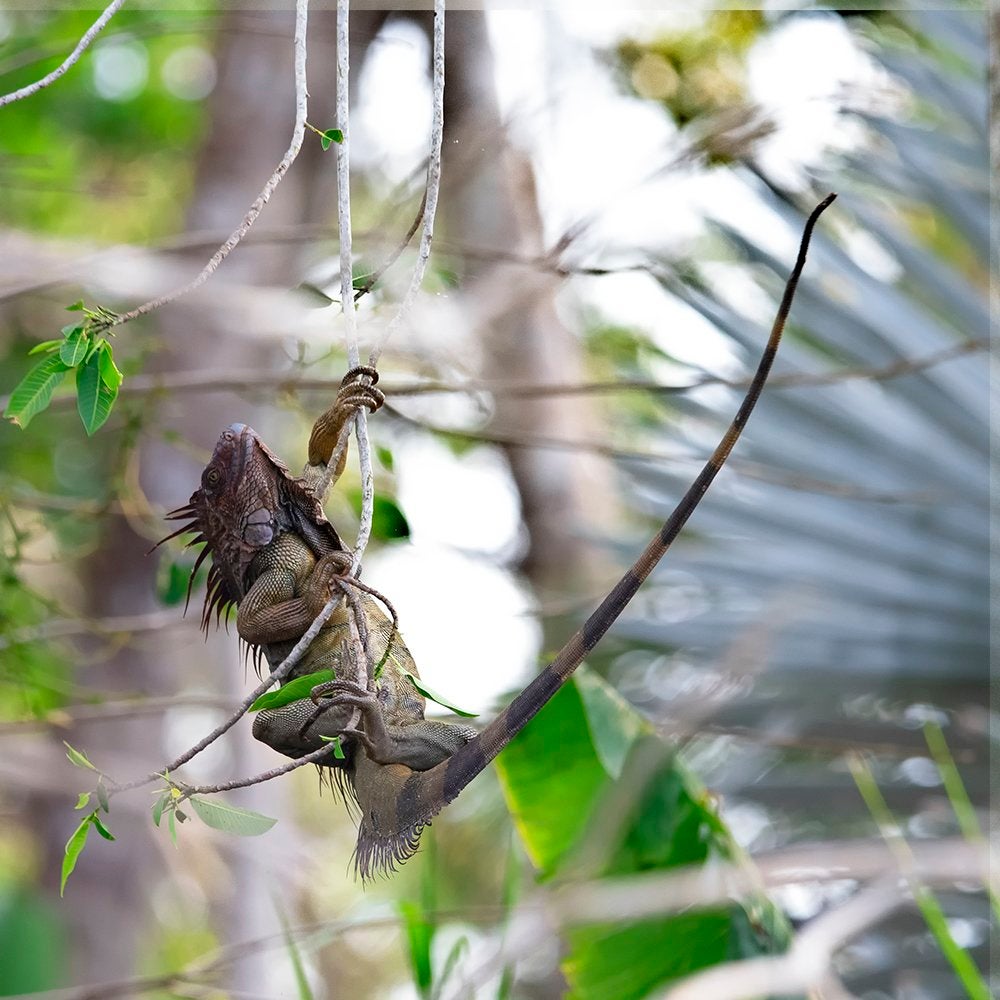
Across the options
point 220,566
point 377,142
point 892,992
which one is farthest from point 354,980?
point 220,566

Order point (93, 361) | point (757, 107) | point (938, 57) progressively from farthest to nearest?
1. point (938, 57)
2. point (757, 107)
3. point (93, 361)

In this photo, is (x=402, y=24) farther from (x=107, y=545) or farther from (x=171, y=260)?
(x=107, y=545)

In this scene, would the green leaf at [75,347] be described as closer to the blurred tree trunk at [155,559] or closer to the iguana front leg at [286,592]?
the iguana front leg at [286,592]

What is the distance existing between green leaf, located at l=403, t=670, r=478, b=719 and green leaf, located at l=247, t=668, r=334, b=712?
0.07 m

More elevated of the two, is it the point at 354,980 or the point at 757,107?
the point at 757,107

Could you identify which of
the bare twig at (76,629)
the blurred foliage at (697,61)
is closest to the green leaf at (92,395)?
the bare twig at (76,629)

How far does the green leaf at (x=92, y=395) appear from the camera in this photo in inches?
33.0

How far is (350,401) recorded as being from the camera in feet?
3.01

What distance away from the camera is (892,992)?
242cm

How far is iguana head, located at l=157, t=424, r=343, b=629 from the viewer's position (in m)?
0.93

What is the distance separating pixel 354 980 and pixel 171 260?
12.1 ft

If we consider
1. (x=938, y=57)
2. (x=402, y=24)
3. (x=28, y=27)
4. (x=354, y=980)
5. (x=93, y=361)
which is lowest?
(x=354, y=980)

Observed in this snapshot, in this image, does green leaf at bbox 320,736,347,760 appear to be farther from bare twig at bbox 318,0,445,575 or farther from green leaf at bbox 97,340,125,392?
green leaf at bbox 97,340,125,392

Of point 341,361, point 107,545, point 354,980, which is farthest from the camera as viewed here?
point 354,980
